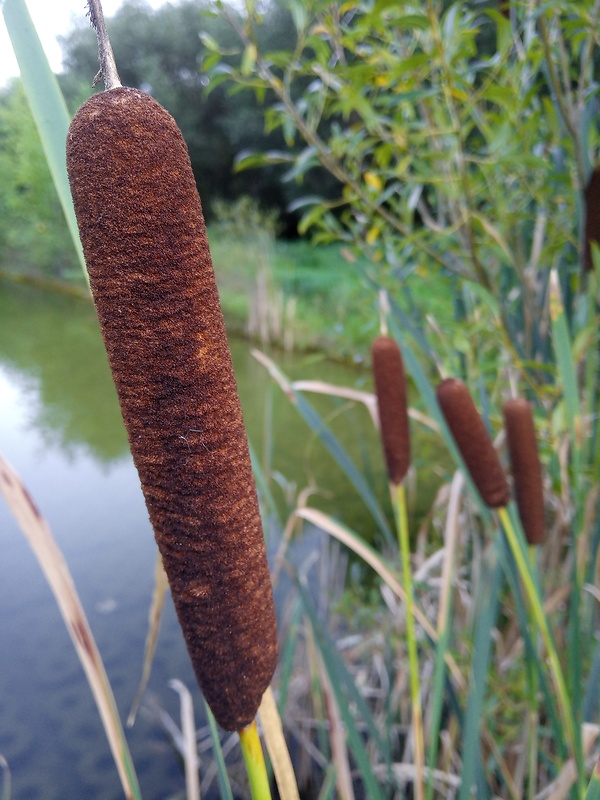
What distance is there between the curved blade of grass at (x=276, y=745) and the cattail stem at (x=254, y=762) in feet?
0.07

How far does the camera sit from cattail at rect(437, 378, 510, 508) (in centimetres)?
55

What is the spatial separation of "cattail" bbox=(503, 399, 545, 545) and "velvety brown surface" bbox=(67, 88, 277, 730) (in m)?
0.38

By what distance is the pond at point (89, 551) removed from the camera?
1572 millimetres

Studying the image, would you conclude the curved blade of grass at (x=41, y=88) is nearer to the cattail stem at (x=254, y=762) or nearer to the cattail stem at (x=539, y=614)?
the cattail stem at (x=254, y=762)

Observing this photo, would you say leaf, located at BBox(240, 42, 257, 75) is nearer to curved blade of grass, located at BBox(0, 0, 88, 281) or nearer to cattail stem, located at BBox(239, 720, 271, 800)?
curved blade of grass, located at BBox(0, 0, 88, 281)

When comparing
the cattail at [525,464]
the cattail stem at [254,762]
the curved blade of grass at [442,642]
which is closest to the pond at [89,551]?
the curved blade of grass at [442,642]

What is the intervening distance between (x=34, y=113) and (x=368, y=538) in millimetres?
→ 2362

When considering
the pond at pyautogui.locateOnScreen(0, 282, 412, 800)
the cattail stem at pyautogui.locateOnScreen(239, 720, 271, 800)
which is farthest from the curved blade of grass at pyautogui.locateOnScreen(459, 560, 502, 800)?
the pond at pyautogui.locateOnScreen(0, 282, 412, 800)

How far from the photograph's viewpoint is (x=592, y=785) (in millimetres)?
337

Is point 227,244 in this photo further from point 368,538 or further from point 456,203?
point 456,203

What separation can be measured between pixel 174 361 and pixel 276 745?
0.85 feet

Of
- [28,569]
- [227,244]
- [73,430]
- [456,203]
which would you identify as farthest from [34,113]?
[227,244]

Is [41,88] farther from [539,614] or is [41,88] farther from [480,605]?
[480,605]

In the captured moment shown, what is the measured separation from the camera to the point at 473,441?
1.86ft
